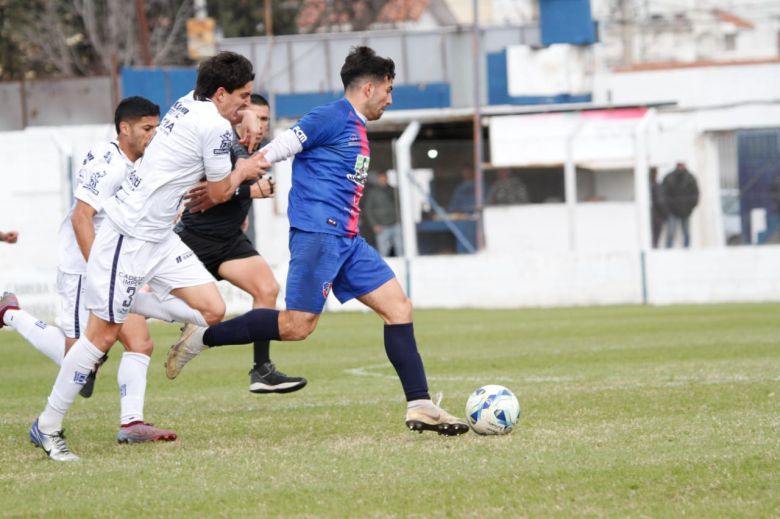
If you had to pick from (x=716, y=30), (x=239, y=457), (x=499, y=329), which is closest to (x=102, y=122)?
(x=499, y=329)

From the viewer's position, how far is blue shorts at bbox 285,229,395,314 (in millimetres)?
7625

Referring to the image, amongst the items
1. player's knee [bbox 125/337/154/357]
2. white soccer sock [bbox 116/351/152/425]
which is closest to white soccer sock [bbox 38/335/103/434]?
white soccer sock [bbox 116/351/152/425]

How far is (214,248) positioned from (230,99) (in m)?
2.38

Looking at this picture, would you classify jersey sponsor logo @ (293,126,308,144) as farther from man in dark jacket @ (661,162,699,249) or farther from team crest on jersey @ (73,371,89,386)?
man in dark jacket @ (661,162,699,249)

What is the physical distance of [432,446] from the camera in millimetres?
6965

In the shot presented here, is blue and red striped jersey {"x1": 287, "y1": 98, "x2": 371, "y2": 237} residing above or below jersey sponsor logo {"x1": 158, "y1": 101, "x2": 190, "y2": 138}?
below

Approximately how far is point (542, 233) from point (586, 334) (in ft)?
28.1

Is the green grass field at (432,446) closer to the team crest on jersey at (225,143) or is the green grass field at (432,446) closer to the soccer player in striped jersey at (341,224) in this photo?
the soccer player in striped jersey at (341,224)

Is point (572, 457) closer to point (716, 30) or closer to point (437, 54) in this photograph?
point (437, 54)

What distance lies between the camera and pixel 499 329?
17391mm

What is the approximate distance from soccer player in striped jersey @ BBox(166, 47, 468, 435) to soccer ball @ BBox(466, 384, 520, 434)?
0.31m

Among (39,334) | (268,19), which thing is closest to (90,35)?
(268,19)

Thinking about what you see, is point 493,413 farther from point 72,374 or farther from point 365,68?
point 72,374

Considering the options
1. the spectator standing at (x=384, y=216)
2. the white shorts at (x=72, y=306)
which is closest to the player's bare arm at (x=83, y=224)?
the white shorts at (x=72, y=306)
